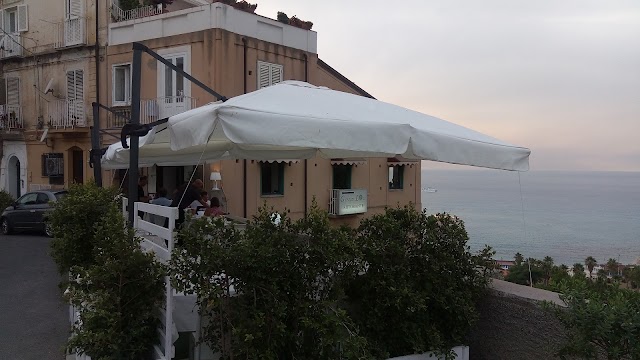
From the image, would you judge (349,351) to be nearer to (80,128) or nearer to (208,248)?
(208,248)

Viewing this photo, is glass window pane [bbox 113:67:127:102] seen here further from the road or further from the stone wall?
the stone wall

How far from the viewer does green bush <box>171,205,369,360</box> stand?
3646 millimetres

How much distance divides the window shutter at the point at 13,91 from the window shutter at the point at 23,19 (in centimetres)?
217

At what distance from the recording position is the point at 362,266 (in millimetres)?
4316

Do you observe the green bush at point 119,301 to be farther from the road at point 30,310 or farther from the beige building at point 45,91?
the beige building at point 45,91

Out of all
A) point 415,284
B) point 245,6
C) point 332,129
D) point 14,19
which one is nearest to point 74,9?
point 14,19

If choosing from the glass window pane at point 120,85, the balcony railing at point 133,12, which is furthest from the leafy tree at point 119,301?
the balcony railing at point 133,12

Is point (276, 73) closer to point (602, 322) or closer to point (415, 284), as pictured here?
point (415, 284)

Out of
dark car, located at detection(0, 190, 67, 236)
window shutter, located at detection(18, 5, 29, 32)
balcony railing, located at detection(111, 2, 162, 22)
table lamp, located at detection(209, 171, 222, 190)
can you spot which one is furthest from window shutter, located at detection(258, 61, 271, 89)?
window shutter, located at detection(18, 5, 29, 32)

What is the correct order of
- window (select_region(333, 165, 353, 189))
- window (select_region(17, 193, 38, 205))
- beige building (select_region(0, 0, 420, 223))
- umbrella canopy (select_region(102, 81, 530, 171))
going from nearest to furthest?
umbrella canopy (select_region(102, 81, 530, 171)), beige building (select_region(0, 0, 420, 223)), window (select_region(17, 193, 38, 205)), window (select_region(333, 165, 353, 189))

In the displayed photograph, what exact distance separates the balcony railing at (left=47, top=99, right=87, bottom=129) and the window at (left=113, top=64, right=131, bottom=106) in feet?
6.07

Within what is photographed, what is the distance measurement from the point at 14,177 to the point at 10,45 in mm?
5852

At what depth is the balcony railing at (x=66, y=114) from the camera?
20.9m

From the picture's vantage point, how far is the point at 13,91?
23.9 m
